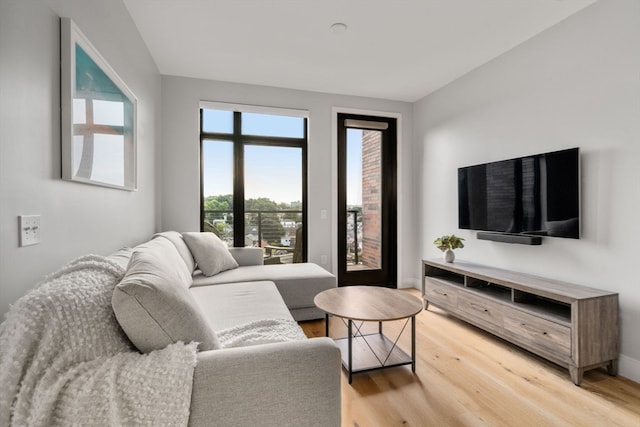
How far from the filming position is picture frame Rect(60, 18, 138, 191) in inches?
52.6

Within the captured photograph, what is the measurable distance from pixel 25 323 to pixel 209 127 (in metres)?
3.16

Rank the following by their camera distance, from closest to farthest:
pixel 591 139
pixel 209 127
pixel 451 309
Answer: pixel 591 139 < pixel 451 309 < pixel 209 127

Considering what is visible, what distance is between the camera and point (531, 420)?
160cm

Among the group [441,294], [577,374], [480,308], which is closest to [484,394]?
[577,374]

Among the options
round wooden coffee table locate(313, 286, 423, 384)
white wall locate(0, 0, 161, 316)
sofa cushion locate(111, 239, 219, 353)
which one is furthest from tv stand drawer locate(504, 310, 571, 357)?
white wall locate(0, 0, 161, 316)

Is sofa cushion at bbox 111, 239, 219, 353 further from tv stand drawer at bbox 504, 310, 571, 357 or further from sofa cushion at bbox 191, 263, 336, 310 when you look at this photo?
tv stand drawer at bbox 504, 310, 571, 357

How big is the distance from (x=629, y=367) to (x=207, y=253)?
3254 millimetres

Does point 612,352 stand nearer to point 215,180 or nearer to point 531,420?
point 531,420

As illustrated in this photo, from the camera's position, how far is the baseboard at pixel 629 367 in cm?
196

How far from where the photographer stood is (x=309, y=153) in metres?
3.85

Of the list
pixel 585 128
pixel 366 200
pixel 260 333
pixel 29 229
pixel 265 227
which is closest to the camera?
pixel 29 229

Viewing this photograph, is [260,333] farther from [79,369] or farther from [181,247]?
[181,247]

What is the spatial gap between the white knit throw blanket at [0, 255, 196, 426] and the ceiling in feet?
7.30

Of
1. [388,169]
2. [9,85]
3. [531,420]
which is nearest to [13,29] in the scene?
[9,85]
